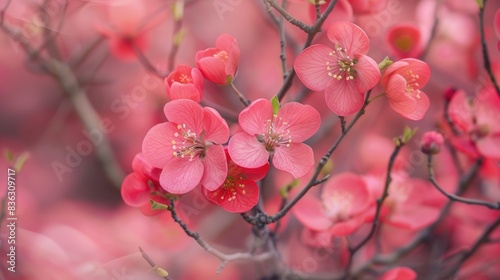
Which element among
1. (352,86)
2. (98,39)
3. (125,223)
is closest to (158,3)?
(98,39)

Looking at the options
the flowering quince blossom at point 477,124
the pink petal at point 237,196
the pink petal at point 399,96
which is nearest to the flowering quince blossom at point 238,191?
the pink petal at point 237,196

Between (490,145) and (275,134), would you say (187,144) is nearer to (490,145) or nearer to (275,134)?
(275,134)

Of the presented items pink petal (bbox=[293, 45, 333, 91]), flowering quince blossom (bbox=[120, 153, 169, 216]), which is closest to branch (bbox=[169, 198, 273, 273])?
flowering quince blossom (bbox=[120, 153, 169, 216])

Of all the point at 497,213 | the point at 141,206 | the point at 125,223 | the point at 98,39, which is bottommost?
the point at 497,213

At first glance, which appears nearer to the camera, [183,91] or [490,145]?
[183,91]

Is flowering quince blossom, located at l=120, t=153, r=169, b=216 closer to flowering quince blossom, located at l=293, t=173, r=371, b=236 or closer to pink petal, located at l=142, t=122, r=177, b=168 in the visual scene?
pink petal, located at l=142, t=122, r=177, b=168

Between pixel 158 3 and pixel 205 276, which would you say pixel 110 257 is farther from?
pixel 158 3

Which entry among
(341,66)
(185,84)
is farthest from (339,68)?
(185,84)
